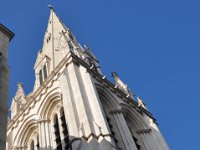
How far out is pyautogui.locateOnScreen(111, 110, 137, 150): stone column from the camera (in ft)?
80.0

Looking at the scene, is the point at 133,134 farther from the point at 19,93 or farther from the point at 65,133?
the point at 19,93

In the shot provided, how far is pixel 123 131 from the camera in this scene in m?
25.5

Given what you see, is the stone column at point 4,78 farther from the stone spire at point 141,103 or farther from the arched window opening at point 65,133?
the stone spire at point 141,103

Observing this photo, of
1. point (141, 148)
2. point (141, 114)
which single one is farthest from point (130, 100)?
point (141, 148)

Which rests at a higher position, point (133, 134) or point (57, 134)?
point (57, 134)

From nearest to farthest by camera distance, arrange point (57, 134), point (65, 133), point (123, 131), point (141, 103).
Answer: point (65, 133), point (123, 131), point (57, 134), point (141, 103)

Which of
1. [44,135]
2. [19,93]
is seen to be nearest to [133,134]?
[44,135]

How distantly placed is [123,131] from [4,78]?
555 inches

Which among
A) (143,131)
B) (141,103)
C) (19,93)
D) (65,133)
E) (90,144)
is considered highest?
(19,93)

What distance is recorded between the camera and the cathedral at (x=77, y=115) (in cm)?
2216

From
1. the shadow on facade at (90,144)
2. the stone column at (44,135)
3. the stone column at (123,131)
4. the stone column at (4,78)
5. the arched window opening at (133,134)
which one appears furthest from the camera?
the arched window opening at (133,134)

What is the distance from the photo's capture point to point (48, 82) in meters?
29.3

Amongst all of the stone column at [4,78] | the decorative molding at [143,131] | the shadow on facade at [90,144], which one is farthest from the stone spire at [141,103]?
the stone column at [4,78]

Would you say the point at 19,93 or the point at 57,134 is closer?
the point at 57,134
